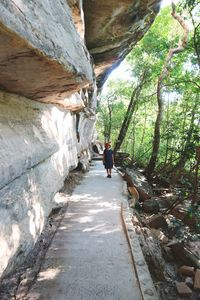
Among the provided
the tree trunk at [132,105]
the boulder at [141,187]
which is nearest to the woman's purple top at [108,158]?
the boulder at [141,187]

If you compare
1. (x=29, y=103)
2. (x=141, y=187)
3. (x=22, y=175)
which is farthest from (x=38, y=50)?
(x=141, y=187)

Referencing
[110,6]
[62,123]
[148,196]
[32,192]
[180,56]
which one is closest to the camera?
[32,192]

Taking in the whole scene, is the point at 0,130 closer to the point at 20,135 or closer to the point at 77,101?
the point at 20,135

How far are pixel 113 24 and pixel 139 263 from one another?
312 inches

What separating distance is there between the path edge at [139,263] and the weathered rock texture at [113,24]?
6.41m

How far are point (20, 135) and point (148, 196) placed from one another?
6.80 metres

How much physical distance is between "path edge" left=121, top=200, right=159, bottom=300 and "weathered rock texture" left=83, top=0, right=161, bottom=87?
641 cm

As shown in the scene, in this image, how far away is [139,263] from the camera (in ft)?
13.1

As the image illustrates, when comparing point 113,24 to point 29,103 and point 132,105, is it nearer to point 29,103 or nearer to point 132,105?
point 29,103

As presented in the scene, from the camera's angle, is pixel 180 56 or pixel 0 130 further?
pixel 180 56

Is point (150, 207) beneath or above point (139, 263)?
beneath

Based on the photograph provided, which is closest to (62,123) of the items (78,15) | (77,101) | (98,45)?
(77,101)

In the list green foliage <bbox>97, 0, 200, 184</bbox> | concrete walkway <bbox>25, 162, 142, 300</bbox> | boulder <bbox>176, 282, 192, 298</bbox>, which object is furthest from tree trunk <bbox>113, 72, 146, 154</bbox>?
boulder <bbox>176, 282, 192, 298</bbox>

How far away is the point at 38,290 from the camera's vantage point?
3311mm
